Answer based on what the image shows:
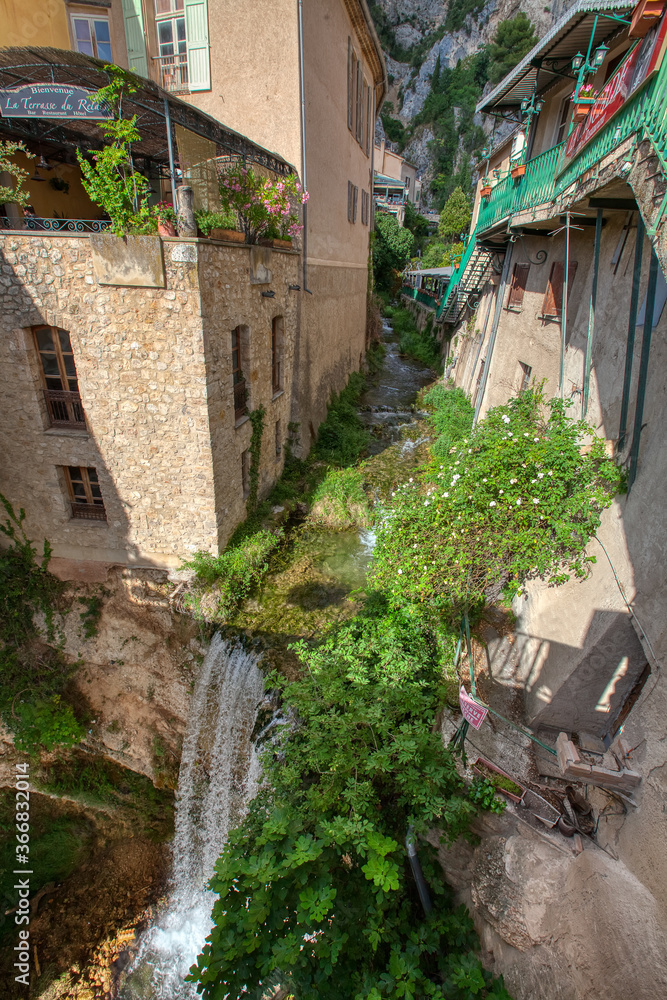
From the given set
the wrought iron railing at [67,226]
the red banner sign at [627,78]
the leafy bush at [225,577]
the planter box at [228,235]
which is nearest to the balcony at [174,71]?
the planter box at [228,235]

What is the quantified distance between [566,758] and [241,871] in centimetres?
275

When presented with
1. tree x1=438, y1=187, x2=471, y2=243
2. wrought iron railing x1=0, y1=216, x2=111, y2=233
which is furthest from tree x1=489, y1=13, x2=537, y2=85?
wrought iron railing x1=0, y1=216, x2=111, y2=233

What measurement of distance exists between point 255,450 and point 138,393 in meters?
2.65

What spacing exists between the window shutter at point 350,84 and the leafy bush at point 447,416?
855 cm

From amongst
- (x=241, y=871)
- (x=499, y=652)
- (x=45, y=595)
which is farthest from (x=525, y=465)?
(x=45, y=595)

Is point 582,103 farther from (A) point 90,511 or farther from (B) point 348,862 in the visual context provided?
(B) point 348,862

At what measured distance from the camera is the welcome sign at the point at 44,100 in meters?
5.74

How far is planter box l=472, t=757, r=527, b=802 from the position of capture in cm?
450

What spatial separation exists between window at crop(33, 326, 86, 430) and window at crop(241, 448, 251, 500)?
2717 millimetres

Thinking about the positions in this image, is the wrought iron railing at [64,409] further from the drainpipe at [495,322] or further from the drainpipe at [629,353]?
the drainpipe at [495,322]

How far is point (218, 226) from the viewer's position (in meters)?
7.09

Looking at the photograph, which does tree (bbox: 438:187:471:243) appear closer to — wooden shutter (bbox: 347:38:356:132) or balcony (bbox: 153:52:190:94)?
wooden shutter (bbox: 347:38:356:132)

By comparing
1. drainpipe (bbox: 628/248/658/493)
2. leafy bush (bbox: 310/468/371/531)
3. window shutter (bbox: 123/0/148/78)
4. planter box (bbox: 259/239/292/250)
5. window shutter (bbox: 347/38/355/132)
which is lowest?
leafy bush (bbox: 310/468/371/531)

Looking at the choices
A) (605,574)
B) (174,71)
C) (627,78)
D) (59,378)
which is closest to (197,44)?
(174,71)
